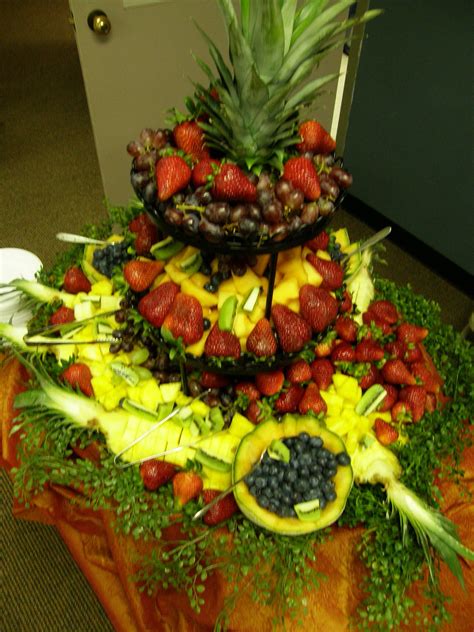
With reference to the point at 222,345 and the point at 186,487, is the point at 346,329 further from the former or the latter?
the point at 186,487

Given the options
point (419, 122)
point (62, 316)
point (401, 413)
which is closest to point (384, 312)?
point (401, 413)

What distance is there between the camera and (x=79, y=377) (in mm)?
1385

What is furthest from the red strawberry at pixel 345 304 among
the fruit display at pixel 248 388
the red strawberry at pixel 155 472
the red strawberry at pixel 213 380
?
the red strawberry at pixel 155 472

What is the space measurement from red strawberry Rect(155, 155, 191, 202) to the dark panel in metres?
1.83

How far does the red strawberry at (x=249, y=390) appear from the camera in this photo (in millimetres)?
1335

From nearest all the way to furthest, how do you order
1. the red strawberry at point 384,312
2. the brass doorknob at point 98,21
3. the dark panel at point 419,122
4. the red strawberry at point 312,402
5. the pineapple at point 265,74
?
the pineapple at point 265,74, the red strawberry at point 312,402, the red strawberry at point 384,312, the brass doorknob at point 98,21, the dark panel at point 419,122

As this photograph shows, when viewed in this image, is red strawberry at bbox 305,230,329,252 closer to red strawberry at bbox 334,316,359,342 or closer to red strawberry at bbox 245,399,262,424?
red strawberry at bbox 334,316,359,342

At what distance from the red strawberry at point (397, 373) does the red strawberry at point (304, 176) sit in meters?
0.61

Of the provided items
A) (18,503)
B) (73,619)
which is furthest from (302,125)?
(73,619)

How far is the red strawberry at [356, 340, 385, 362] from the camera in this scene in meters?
1.40

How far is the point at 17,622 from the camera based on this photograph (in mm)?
1602

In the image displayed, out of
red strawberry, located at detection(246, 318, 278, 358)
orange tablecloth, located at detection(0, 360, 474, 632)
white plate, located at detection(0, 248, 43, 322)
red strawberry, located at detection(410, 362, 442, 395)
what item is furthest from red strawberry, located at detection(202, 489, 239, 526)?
white plate, located at detection(0, 248, 43, 322)

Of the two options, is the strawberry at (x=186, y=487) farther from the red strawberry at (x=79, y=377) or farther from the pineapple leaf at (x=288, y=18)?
the pineapple leaf at (x=288, y=18)

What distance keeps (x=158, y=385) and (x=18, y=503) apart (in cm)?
54
